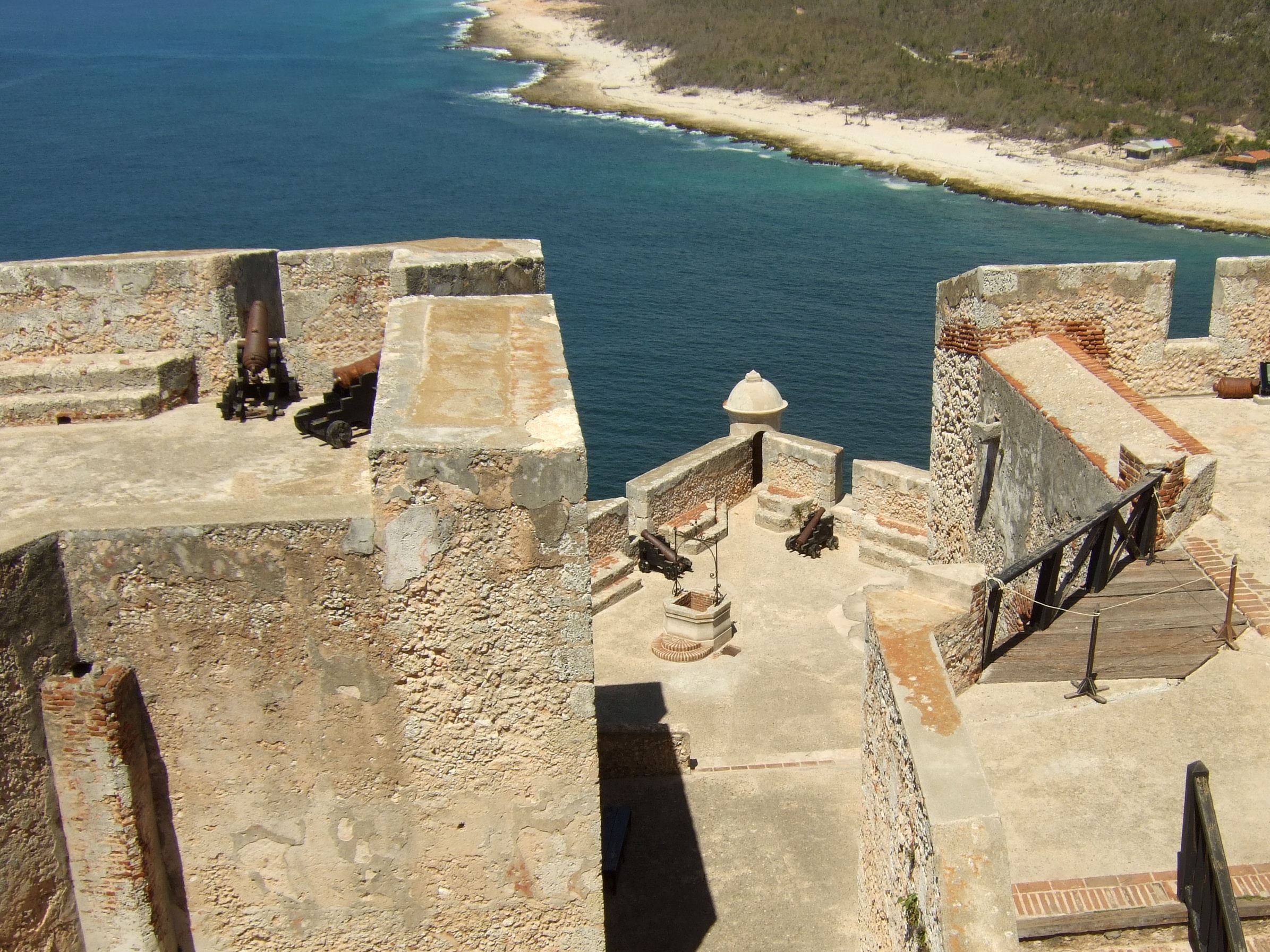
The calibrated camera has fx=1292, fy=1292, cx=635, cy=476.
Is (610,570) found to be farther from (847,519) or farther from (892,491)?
(892,491)

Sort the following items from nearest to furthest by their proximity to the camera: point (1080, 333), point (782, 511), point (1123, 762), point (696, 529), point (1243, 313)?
point (1123, 762) → point (1080, 333) → point (1243, 313) → point (696, 529) → point (782, 511)

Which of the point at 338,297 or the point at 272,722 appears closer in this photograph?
the point at 272,722

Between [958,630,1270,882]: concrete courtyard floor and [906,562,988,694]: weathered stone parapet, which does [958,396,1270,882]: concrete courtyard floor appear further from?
[906,562,988,694]: weathered stone parapet

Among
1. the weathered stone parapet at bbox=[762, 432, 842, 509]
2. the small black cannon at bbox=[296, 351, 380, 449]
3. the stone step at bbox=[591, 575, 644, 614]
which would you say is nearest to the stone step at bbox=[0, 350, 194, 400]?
the small black cannon at bbox=[296, 351, 380, 449]

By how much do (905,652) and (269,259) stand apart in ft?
19.6

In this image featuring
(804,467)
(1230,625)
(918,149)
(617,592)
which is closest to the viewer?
(1230,625)

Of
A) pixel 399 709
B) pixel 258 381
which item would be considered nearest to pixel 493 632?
pixel 399 709

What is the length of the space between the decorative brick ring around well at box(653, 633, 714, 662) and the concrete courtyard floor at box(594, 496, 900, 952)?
102 millimetres

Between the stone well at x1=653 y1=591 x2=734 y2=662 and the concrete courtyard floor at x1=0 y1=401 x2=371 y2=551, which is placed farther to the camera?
the stone well at x1=653 y1=591 x2=734 y2=662

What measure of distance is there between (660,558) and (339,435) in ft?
34.0

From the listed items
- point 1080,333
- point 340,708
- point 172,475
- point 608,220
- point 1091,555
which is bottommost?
point 608,220

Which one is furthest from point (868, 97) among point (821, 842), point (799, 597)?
point (821, 842)

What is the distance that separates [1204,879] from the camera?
6.16m

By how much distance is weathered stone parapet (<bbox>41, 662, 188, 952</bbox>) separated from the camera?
6633mm
